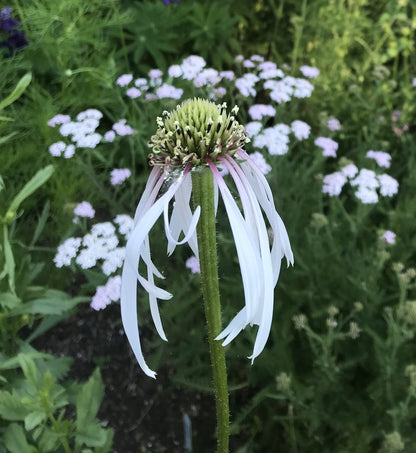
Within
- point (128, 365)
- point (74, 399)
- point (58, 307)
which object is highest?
point (58, 307)

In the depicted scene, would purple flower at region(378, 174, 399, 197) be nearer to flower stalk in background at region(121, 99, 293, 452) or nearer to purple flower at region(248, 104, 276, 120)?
purple flower at region(248, 104, 276, 120)

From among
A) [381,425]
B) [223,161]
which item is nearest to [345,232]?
[381,425]

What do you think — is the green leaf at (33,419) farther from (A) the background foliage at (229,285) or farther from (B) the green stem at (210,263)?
(B) the green stem at (210,263)

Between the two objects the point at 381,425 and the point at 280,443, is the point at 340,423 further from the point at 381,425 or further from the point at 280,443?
the point at 280,443

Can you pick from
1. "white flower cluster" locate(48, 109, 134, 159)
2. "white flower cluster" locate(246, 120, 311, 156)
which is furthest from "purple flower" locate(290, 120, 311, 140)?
"white flower cluster" locate(48, 109, 134, 159)

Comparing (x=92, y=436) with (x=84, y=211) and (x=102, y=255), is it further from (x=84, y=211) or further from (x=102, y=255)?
(x=84, y=211)

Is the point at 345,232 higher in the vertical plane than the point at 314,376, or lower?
higher

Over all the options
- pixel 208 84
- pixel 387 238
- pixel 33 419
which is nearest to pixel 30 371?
pixel 33 419
